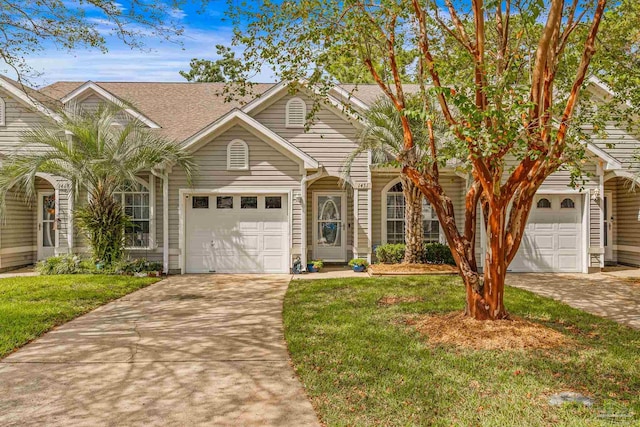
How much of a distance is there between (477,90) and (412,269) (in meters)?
6.96

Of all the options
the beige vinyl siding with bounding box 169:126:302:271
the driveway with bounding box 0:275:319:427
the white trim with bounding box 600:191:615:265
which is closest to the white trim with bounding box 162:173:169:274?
the beige vinyl siding with bounding box 169:126:302:271

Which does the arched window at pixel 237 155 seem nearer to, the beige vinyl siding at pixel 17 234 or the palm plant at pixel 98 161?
the palm plant at pixel 98 161

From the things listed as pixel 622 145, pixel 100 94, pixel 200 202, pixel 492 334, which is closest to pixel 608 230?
pixel 622 145

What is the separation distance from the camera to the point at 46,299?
858 centimetres

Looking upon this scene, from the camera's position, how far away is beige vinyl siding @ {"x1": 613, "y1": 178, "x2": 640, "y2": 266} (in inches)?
556

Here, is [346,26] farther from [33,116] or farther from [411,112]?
[33,116]

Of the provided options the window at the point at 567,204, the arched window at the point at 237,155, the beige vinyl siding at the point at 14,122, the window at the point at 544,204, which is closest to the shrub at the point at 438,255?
the window at the point at 544,204

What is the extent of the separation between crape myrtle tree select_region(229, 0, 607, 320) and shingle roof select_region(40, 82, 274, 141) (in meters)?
6.87

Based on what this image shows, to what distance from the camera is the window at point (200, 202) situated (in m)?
12.9

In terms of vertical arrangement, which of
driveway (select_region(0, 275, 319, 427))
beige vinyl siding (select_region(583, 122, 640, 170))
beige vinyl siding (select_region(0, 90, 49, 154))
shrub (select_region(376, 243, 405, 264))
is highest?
beige vinyl siding (select_region(0, 90, 49, 154))

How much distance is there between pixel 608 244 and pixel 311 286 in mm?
10851

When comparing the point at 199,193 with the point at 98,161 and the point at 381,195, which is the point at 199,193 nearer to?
the point at 98,161

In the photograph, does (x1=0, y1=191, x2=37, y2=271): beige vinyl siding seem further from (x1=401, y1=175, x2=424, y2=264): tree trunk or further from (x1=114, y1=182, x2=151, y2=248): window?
(x1=401, y1=175, x2=424, y2=264): tree trunk

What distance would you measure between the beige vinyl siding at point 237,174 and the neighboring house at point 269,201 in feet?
0.09
